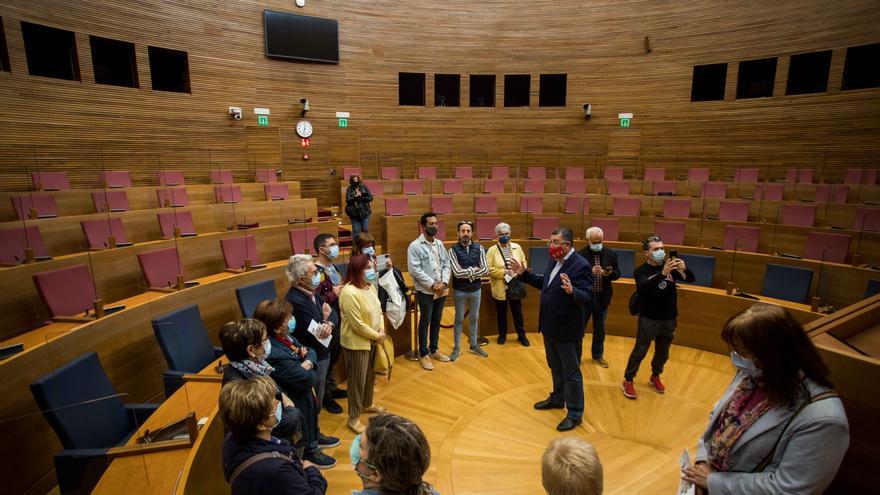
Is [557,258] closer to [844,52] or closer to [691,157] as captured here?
[691,157]

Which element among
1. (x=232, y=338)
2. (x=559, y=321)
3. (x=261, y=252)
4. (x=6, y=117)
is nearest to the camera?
(x=232, y=338)

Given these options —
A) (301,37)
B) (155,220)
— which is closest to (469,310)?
(155,220)

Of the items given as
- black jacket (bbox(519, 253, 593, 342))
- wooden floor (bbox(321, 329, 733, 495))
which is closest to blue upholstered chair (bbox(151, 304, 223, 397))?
wooden floor (bbox(321, 329, 733, 495))

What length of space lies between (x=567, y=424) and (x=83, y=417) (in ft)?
9.61

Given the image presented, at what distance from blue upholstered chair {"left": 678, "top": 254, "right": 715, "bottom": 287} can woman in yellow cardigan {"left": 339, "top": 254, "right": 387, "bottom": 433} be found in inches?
149

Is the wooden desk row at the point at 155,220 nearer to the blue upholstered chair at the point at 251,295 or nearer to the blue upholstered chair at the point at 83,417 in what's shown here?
the blue upholstered chair at the point at 251,295

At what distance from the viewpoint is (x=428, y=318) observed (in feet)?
14.8

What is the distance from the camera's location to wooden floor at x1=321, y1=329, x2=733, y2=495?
2891 mm

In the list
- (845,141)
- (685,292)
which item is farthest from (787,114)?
(685,292)

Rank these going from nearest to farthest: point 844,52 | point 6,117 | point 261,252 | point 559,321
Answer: point 559,321 → point 261,252 → point 6,117 → point 844,52

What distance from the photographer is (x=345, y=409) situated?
374cm

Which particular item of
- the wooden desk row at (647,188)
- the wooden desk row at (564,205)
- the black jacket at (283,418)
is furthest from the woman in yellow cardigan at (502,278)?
the wooden desk row at (647,188)

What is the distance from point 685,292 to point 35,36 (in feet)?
34.7

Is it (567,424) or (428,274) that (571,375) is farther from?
(428,274)
